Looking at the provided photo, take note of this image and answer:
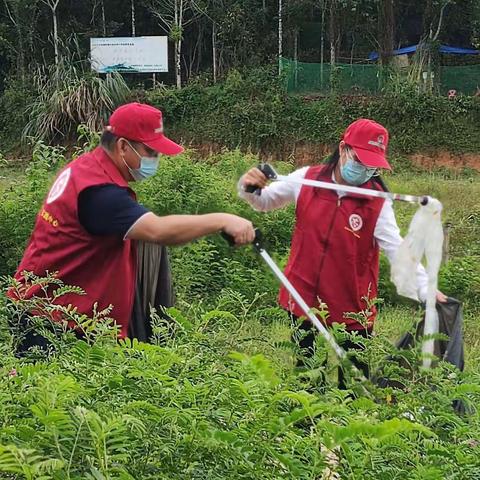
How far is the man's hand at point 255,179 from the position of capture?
345 centimetres

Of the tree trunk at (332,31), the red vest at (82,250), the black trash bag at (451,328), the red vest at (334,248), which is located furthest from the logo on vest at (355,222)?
the tree trunk at (332,31)

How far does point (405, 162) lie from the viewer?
19016 millimetres

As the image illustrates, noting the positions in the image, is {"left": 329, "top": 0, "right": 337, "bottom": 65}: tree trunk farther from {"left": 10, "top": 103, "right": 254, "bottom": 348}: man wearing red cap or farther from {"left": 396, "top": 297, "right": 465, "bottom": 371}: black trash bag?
{"left": 10, "top": 103, "right": 254, "bottom": 348}: man wearing red cap

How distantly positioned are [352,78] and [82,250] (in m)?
18.7

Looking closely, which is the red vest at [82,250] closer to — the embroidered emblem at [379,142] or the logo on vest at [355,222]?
the logo on vest at [355,222]

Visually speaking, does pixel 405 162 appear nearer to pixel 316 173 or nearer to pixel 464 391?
pixel 316 173

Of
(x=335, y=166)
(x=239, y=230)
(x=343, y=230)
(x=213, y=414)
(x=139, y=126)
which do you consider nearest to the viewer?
(x=213, y=414)

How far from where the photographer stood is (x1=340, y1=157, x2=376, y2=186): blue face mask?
3428mm

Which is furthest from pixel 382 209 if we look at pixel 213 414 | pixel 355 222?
pixel 213 414

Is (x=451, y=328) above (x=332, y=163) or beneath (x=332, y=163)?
beneath

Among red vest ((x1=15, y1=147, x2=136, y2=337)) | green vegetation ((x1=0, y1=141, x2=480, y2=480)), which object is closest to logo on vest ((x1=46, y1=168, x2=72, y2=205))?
red vest ((x1=15, y1=147, x2=136, y2=337))

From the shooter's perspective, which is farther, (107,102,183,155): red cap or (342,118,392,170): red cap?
(342,118,392,170): red cap

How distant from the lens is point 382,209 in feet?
11.4

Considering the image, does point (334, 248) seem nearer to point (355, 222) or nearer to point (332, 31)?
point (355, 222)
